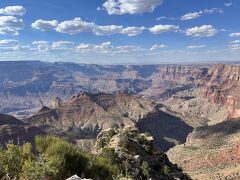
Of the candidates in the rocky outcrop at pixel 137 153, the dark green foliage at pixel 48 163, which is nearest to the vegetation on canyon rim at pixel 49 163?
the dark green foliage at pixel 48 163

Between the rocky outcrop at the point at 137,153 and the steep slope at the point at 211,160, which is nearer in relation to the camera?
the rocky outcrop at the point at 137,153

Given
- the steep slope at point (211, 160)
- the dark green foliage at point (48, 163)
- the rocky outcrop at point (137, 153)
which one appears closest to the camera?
the dark green foliage at point (48, 163)

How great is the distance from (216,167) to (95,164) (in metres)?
119

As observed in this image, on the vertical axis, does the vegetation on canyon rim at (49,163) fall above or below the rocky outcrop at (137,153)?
above

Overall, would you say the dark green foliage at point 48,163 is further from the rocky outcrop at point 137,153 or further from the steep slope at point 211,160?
the steep slope at point 211,160

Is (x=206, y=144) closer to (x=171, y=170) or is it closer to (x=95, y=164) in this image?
(x=171, y=170)

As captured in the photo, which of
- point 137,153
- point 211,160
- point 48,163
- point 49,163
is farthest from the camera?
point 211,160

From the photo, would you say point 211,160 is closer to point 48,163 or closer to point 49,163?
point 49,163

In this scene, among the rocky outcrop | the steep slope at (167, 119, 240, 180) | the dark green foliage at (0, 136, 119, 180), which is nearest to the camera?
the dark green foliage at (0, 136, 119, 180)

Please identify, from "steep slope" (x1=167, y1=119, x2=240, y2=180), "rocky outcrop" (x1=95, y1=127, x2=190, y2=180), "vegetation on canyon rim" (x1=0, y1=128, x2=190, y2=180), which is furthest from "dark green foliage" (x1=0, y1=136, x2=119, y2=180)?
"steep slope" (x1=167, y1=119, x2=240, y2=180)

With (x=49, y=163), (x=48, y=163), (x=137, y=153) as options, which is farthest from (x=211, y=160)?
(x=48, y=163)

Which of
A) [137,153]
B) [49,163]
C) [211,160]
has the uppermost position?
[49,163]

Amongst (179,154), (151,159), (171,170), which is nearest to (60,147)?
(151,159)

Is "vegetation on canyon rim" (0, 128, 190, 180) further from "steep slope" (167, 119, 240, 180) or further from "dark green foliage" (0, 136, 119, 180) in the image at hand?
"steep slope" (167, 119, 240, 180)
